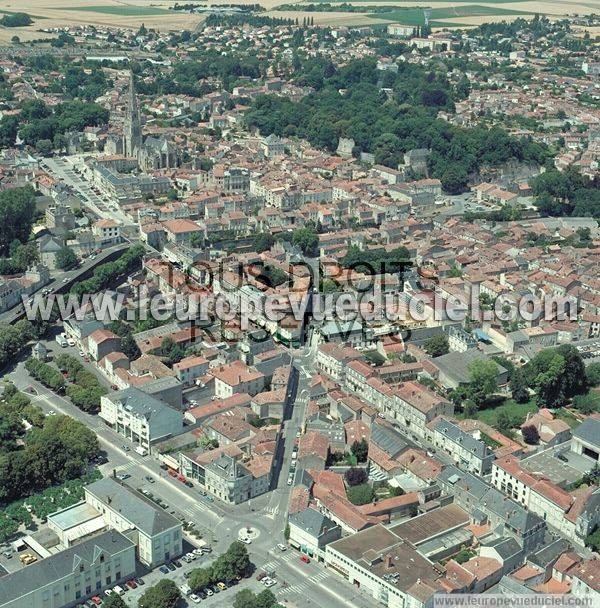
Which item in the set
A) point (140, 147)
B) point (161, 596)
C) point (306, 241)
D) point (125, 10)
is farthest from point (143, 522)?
point (125, 10)

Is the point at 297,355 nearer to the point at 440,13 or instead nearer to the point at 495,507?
the point at 495,507

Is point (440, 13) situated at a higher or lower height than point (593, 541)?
higher

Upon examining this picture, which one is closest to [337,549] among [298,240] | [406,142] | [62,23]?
[298,240]

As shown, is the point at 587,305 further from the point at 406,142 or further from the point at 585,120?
the point at 585,120

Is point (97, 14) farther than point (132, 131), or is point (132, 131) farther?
point (97, 14)

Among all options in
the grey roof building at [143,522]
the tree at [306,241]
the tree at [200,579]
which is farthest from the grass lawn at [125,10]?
the tree at [200,579]

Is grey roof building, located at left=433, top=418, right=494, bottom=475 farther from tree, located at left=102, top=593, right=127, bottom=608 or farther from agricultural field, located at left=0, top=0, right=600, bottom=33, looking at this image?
agricultural field, located at left=0, top=0, right=600, bottom=33

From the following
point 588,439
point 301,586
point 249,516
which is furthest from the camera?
point 588,439

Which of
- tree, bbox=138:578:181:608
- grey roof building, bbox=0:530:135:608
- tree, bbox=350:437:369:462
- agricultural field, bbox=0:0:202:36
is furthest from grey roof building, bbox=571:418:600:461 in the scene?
agricultural field, bbox=0:0:202:36

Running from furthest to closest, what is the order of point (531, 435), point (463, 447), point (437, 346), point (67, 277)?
point (67, 277) < point (437, 346) < point (531, 435) < point (463, 447)
